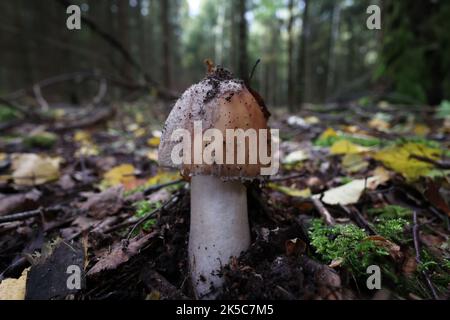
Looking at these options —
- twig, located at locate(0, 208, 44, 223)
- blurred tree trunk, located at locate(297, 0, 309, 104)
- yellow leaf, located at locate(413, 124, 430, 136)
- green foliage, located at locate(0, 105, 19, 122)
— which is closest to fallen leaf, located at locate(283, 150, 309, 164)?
yellow leaf, located at locate(413, 124, 430, 136)

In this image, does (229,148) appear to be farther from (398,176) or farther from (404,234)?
(398,176)

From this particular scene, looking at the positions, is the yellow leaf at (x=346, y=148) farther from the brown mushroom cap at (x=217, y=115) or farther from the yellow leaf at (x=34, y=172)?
the yellow leaf at (x=34, y=172)

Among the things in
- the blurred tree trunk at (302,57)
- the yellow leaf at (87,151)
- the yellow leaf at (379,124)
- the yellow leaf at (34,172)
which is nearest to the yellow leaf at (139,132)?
the yellow leaf at (87,151)

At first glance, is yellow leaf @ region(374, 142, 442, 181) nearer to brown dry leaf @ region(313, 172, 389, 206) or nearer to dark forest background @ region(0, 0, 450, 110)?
brown dry leaf @ region(313, 172, 389, 206)

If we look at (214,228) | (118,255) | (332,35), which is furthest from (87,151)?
(332,35)

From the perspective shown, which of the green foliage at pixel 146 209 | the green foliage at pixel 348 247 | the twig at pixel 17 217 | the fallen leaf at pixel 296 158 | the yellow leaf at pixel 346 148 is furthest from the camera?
the fallen leaf at pixel 296 158

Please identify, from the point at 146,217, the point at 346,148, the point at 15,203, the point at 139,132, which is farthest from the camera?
the point at 139,132

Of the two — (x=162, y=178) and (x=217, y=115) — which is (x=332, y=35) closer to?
(x=162, y=178)
